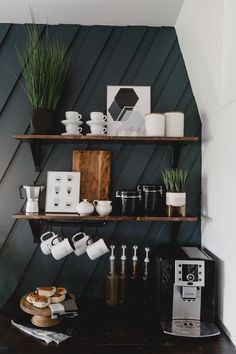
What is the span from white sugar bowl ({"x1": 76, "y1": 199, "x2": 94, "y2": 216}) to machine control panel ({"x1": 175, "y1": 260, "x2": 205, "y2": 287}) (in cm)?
53

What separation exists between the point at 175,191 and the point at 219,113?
483 mm

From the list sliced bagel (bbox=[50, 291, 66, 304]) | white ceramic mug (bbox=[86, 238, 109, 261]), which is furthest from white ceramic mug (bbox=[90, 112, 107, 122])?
sliced bagel (bbox=[50, 291, 66, 304])

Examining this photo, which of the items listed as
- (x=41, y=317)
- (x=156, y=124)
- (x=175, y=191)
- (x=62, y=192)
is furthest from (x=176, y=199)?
(x=41, y=317)

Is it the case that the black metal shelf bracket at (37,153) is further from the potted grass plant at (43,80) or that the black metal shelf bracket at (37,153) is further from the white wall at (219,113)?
the white wall at (219,113)

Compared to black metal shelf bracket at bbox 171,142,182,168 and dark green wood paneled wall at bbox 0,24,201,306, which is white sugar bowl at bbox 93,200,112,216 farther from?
black metal shelf bracket at bbox 171,142,182,168

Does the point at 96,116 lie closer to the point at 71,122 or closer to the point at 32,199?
the point at 71,122

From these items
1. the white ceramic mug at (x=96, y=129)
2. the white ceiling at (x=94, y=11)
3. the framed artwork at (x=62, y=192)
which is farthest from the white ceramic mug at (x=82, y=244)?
the white ceiling at (x=94, y=11)

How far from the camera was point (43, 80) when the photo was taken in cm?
169

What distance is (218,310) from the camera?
5.24ft

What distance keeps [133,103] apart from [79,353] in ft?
4.42

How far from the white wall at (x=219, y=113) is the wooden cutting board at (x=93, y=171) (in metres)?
0.60

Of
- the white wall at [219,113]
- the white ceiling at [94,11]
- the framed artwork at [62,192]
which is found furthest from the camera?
the framed artwork at [62,192]

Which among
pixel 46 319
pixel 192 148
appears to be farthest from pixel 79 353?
pixel 192 148

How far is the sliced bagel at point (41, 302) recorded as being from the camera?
149 centimetres
